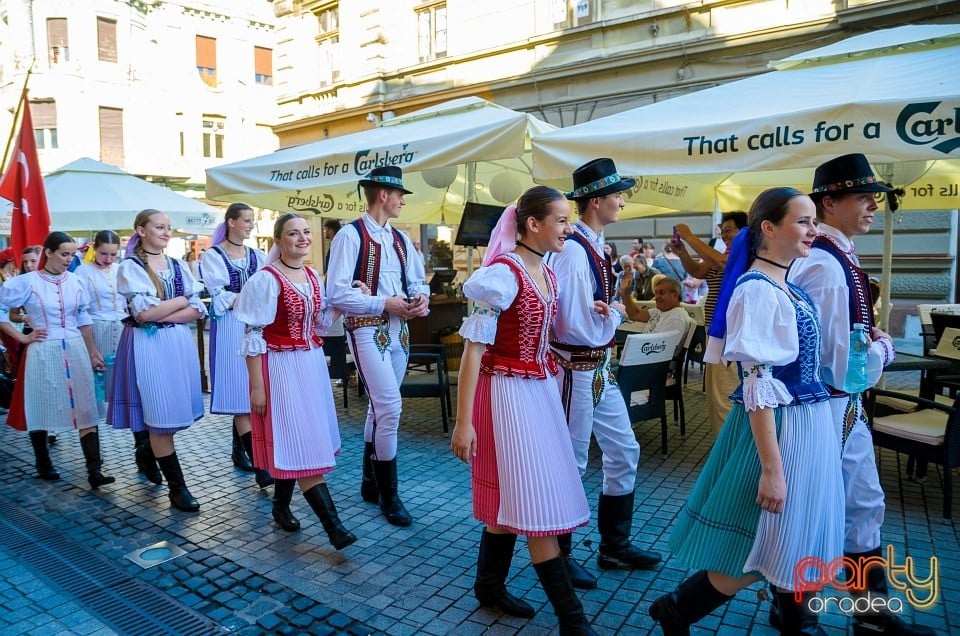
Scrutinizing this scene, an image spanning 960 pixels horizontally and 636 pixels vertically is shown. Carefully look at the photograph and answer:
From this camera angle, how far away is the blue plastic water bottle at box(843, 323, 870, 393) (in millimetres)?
2715

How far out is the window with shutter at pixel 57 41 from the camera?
27422mm

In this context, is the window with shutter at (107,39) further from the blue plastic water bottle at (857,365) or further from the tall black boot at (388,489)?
the blue plastic water bottle at (857,365)

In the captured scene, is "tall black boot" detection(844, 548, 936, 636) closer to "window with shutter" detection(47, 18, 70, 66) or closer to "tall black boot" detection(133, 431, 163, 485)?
"tall black boot" detection(133, 431, 163, 485)

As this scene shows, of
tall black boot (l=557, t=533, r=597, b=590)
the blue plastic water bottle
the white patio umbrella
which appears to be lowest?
tall black boot (l=557, t=533, r=597, b=590)

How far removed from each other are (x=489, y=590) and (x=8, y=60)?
35021 millimetres

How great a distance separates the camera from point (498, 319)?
280 cm

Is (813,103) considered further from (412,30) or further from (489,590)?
(412,30)

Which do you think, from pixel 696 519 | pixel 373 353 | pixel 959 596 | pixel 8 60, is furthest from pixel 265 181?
pixel 8 60

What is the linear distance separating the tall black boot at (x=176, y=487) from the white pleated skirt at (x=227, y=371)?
19.4 inches

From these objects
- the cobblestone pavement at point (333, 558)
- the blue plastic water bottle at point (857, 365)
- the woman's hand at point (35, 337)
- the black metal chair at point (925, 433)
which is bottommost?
the cobblestone pavement at point (333, 558)

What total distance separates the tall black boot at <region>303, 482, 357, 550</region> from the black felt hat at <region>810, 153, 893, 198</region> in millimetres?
2941

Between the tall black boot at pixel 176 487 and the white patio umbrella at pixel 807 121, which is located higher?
the white patio umbrella at pixel 807 121

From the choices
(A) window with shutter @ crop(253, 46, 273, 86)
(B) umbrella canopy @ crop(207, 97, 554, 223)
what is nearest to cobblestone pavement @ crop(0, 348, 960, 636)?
(B) umbrella canopy @ crop(207, 97, 554, 223)

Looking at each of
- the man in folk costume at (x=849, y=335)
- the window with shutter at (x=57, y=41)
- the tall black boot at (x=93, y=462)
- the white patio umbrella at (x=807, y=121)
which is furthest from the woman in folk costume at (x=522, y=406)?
the window with shutter at (x=57, y=41)
